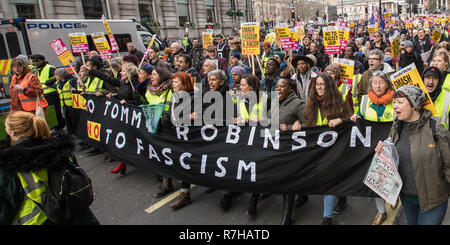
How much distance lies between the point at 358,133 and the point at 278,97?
3.25 feet

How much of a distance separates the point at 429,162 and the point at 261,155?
163 centimetres

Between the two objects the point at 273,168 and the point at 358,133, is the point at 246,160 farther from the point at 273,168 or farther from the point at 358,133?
the point at 358,133

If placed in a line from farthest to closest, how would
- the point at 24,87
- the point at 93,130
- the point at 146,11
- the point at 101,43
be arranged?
the point at 146,11
the point at 101,43
the point at 24,87
the point at 93,130

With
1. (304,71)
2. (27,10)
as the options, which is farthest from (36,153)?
(27,10)

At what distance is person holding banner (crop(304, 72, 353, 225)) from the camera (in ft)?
11.5

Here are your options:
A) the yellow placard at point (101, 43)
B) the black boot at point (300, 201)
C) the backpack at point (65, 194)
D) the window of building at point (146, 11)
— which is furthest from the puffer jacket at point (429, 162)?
the window of building at point (146, 11)

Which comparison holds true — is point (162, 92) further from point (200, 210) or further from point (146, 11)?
point (146, 11)

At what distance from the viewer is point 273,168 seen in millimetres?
3555

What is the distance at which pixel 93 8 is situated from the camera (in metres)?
23.4

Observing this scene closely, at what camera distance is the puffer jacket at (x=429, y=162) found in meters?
2.39

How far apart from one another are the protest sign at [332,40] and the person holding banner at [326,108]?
3.15 m

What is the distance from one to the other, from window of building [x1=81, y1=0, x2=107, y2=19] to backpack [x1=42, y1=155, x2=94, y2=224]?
23.7 metres

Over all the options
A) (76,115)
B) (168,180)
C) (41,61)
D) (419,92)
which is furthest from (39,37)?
(419,92)

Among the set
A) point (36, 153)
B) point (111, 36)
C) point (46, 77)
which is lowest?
point (36, 153)
